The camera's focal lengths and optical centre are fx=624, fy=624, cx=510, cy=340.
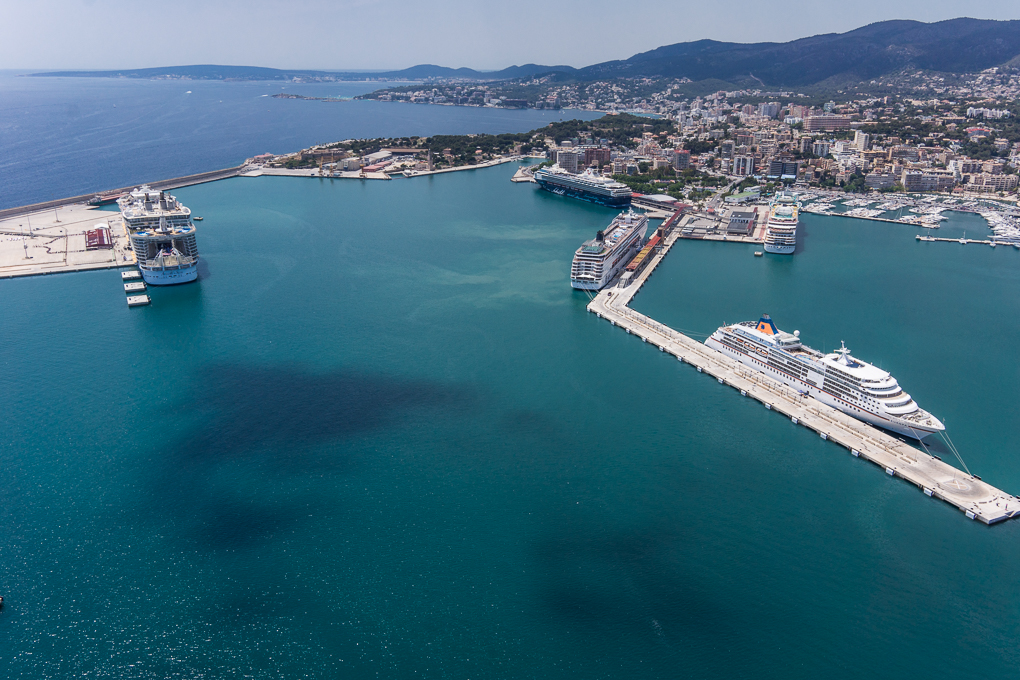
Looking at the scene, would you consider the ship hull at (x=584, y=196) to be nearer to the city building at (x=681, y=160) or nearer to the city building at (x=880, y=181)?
the city building at (x=681, y=160)

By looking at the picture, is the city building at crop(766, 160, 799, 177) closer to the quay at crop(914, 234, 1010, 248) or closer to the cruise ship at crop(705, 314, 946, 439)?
the quay at crop(914, 234, 1010, 248)

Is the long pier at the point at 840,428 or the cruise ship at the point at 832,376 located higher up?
the cruise ship at the point at 832,376

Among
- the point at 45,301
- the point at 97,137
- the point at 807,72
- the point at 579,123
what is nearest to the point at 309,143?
the point at 97,137

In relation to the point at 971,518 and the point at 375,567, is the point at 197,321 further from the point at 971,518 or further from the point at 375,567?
the point at 971,518

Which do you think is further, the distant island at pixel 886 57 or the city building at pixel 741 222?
the distant island at pixel 886 57

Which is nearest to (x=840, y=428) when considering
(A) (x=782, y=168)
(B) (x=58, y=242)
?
(B) (x=58, y=242)

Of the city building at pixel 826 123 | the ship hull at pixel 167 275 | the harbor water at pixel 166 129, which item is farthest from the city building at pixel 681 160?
the ship hull at pixel 167 275

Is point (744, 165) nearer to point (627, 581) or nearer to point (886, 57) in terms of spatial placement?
point (627, 581)
